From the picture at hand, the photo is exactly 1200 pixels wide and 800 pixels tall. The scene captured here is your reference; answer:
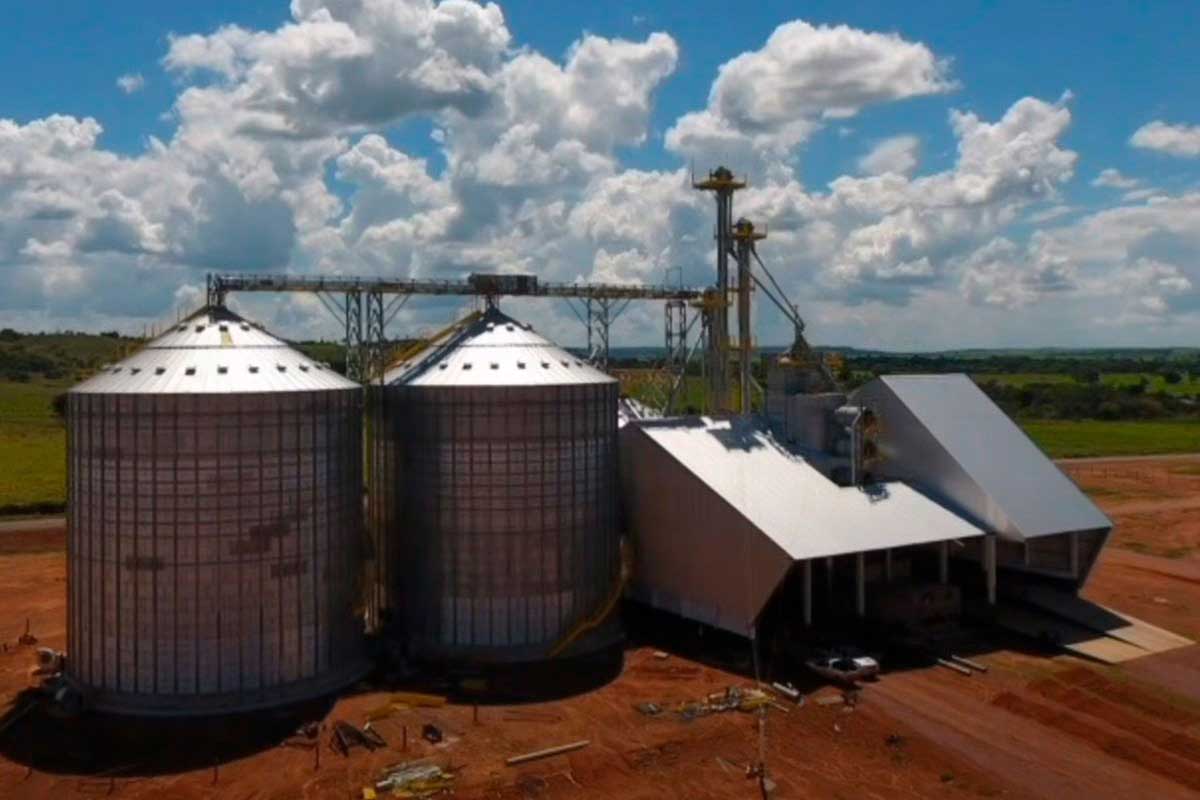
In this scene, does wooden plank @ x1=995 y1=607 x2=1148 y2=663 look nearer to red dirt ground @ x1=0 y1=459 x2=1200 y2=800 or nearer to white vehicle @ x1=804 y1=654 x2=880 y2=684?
red dirt ground @ x1=0 y1=459 x2=1200 y2=800

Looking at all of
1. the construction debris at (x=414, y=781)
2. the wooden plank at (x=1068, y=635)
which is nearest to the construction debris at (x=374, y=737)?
the construction debris at (x=414, y=781)

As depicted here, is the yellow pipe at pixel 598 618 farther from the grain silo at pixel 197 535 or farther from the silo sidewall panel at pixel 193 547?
the silo sidewall panel at pixel 193 547

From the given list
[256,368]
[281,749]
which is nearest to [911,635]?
[281,749]

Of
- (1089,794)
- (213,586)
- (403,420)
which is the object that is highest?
(403,420)

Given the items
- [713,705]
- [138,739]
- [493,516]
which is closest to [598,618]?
[493,516]

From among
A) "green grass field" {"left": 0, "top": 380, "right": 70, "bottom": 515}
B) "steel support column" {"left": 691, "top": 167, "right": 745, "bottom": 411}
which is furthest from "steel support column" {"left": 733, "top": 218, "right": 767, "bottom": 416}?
"green grass field" {"left": 0, "top": 380, "right": 70, "bottom": 515}

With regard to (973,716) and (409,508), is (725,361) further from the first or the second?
(973,716)

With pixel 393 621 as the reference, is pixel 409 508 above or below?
above
